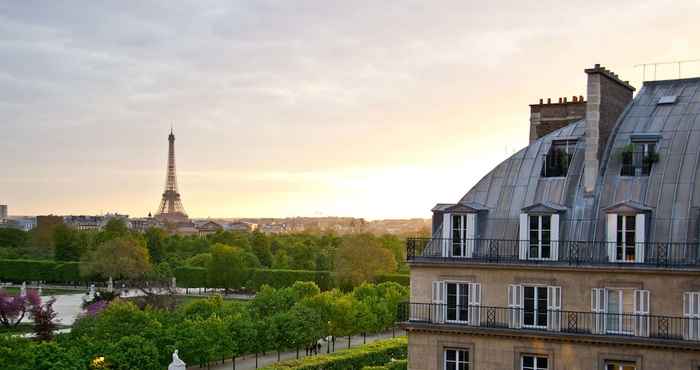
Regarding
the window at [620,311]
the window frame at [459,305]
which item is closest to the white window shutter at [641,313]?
the window at [620,311]

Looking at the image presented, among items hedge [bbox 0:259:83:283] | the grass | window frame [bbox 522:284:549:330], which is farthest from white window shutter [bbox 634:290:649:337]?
hedge [bbox 0:259:83:283]

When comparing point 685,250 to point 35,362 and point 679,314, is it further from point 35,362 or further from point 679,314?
point 35,362

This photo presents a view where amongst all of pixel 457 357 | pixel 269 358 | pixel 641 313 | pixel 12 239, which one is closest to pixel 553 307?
pixel 641 313

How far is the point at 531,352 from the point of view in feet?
98.6

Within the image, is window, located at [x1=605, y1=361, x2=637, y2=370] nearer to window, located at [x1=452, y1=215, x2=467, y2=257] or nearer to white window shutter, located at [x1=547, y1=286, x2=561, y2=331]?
white window shutter, located at [x1=547, y1=286, x2=561, y2=331]

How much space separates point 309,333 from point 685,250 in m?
36.4

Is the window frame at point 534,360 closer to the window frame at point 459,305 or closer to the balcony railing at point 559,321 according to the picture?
the balcony railing at point 559,321

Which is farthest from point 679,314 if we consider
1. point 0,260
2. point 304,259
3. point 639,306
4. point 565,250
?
point 0,260

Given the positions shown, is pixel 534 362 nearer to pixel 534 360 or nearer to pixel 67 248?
pixel 534 360

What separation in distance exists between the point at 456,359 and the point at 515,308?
305 centimetres

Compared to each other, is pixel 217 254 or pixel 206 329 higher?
pixel 217 254

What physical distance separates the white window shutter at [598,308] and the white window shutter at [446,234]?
18.6 ft

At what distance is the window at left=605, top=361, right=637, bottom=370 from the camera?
28.5 meters

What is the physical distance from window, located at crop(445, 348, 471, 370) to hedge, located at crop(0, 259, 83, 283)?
108903 millimetres
